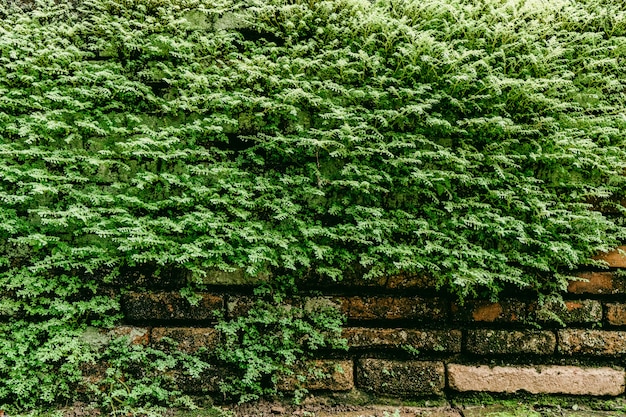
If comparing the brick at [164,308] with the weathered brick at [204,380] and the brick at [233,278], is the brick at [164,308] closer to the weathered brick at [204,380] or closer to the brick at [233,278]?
the brick at [233,278]

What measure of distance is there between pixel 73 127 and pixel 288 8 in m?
1.03

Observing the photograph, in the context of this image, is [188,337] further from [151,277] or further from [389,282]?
[389,282]

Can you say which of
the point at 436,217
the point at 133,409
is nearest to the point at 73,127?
the point at 133,409

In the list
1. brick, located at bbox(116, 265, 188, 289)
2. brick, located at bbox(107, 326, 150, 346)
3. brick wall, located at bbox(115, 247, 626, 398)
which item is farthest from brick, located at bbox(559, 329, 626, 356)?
brick, located at bbox(107, 326, 150, 346)

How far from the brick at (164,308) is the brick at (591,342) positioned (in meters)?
1.50

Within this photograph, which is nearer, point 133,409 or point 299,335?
point 133,409

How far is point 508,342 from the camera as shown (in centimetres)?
171

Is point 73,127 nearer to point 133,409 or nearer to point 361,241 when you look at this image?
point 133,409

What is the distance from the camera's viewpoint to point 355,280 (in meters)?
1.71

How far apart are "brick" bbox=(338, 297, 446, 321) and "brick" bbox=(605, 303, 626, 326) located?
31.0 inches

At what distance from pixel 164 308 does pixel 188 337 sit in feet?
0.51

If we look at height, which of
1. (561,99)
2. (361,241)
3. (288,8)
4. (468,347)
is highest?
(288,8)

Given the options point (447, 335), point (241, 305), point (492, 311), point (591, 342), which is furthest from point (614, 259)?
point (241, 305)

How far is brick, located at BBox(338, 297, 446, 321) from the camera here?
67.0 inches
